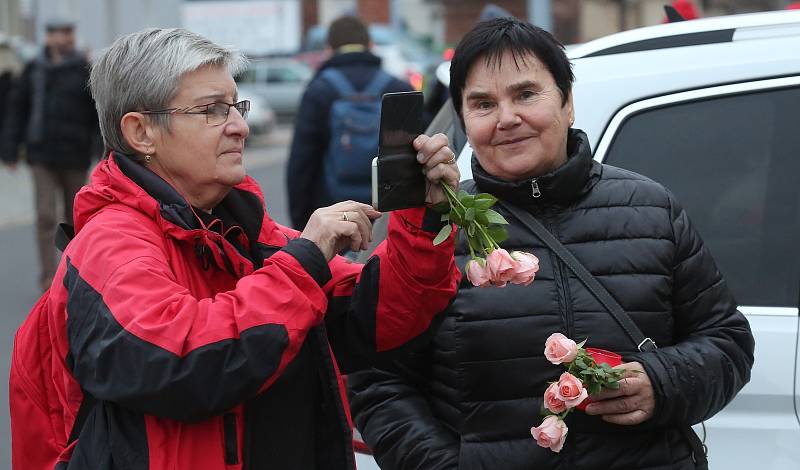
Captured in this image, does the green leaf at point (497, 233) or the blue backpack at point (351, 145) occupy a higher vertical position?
the green leaf at point (497, 233)

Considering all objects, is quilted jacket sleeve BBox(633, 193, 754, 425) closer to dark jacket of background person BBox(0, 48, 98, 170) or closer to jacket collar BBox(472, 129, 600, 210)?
jacket collar BBox(472, 129, 600, 210)

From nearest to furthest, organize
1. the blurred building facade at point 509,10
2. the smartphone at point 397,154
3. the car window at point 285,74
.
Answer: the smartphone at point 397,154
the blurred building facade at point 509,10
the car window at point 285,74

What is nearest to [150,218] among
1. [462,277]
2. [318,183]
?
[462,277]

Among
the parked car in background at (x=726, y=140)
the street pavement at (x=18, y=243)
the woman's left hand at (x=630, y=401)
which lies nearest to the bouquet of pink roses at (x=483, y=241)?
the woman's left hand at (x=630, y=401)

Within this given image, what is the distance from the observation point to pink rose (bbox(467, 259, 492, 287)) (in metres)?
2.42

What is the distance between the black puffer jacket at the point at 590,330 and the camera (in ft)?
8.70

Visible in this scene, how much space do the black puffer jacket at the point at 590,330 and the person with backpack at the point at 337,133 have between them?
375 centimetres

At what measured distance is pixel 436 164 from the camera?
2389 mm

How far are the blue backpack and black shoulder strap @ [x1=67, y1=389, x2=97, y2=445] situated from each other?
4098mm

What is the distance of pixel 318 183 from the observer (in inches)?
269


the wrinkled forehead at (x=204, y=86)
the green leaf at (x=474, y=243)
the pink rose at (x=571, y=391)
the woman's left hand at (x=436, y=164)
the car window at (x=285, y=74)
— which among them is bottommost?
the car window at (x=285, y=74)

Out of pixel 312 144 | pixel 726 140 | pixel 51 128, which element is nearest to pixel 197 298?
pixel 726 140

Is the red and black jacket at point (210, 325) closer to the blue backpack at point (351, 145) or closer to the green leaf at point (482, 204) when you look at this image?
the green leaf at point (482, 204)

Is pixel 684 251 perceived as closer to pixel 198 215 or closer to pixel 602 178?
pixel 602 178
